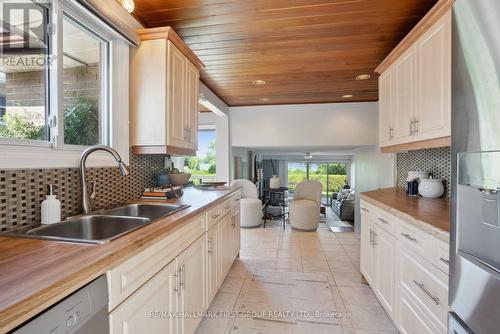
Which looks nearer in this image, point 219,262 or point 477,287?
point 477,287

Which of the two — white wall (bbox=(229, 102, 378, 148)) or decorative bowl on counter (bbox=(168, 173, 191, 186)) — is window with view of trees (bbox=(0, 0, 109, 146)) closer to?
decorative bowl on counter (bbox=(168, 173, 191, 186))

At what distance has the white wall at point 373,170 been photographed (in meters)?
3.60

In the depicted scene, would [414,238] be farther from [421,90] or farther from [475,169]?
[421,90]

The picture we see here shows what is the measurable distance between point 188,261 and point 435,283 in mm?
1339

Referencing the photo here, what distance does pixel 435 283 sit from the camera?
1.23m

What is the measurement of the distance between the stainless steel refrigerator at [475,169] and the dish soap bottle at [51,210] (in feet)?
5.95

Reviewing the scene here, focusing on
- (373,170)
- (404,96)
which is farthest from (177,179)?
(373,170)

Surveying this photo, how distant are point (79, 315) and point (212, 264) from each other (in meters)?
1.34

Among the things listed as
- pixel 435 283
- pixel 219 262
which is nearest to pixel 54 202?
pixel 219 262

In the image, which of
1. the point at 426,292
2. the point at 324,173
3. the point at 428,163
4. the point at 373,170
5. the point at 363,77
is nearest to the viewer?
the point at 426,292

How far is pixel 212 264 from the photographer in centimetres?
199

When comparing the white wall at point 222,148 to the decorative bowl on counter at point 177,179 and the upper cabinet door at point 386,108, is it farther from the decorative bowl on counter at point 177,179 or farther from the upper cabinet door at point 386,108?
the upper cabinet door at point 386,108

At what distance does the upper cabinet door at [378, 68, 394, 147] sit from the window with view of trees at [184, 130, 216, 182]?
10.6 feet

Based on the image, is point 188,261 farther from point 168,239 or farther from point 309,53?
point 309,53
